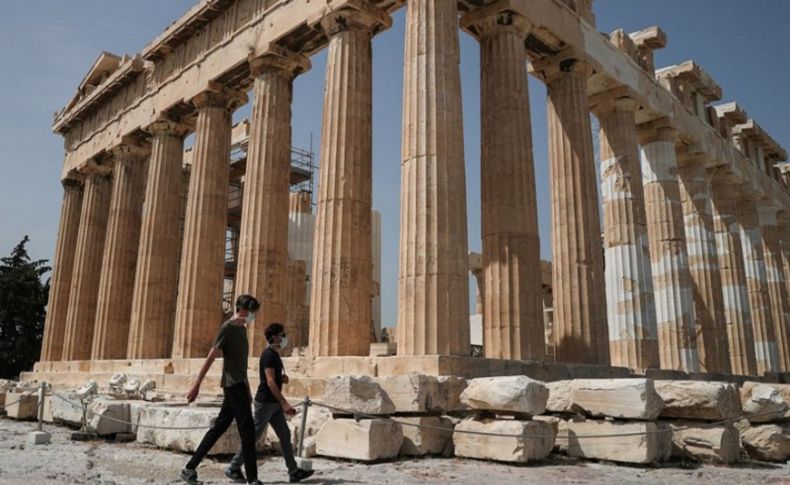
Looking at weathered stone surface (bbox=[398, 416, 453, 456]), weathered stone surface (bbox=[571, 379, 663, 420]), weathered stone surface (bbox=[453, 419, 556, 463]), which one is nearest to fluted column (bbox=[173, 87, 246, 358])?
weathered stone surface (bbox=[398, 416, 453, 456])

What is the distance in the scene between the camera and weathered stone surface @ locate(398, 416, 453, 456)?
912cm

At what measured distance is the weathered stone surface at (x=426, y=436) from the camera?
9.12m

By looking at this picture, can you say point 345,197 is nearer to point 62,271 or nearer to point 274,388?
point 274,388

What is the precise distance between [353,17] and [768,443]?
39.2ft

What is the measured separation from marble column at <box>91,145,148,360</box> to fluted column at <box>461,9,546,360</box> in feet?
50.4

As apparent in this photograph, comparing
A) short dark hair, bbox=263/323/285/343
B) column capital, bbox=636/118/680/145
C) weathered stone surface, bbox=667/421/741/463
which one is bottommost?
weathered stone surface, bbox=667/421/741/463

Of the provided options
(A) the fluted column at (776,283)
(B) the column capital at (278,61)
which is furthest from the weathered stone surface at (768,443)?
(A) the fluted column at (776,283)

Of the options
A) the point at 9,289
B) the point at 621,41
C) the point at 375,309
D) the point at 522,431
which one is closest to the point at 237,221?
the point at 375,309

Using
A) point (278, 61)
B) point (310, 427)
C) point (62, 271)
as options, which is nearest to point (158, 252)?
point (278, 61)

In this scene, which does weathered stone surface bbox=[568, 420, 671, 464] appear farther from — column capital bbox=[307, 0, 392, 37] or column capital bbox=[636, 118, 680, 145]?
column capital bbox=[636, 118, 680, 145]

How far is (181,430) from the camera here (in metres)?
9.20

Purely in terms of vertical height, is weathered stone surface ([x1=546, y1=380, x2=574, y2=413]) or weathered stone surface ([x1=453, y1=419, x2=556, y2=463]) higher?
weathered stone surface ([x1=546, y1=380, x2=574, y2=413])

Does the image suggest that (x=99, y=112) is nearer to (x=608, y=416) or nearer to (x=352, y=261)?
(x=352, y=261)

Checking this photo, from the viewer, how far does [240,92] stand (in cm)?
2042
